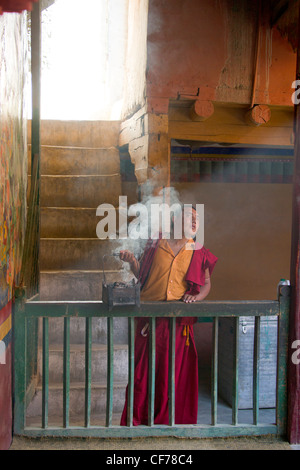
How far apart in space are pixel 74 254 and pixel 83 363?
1.37m

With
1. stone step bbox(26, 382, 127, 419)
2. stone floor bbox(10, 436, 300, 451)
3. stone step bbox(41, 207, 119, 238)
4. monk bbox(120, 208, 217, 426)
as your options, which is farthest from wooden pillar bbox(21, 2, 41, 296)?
stone step bbox(41, 207, 119, 238)

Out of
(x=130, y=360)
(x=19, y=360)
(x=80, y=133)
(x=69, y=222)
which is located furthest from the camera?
(x=80, y=133)

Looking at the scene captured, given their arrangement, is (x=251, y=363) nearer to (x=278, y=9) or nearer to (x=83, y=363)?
(x=83, y=363)

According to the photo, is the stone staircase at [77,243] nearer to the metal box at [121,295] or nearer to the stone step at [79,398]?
the stone step at [79,398]

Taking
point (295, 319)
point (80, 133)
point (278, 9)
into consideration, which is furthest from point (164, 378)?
point (80, 133)

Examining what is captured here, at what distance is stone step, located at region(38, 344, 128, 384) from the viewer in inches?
200

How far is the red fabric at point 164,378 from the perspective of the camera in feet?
12.5

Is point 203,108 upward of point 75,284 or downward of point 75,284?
upward

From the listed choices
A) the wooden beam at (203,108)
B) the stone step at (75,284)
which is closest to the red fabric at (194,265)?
the stone step at (75,284)

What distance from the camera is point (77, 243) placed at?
5.75 meters

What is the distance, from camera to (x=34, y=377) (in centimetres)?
462

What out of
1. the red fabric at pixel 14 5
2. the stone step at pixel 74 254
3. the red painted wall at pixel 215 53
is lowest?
the stone step at pixel 74 254
